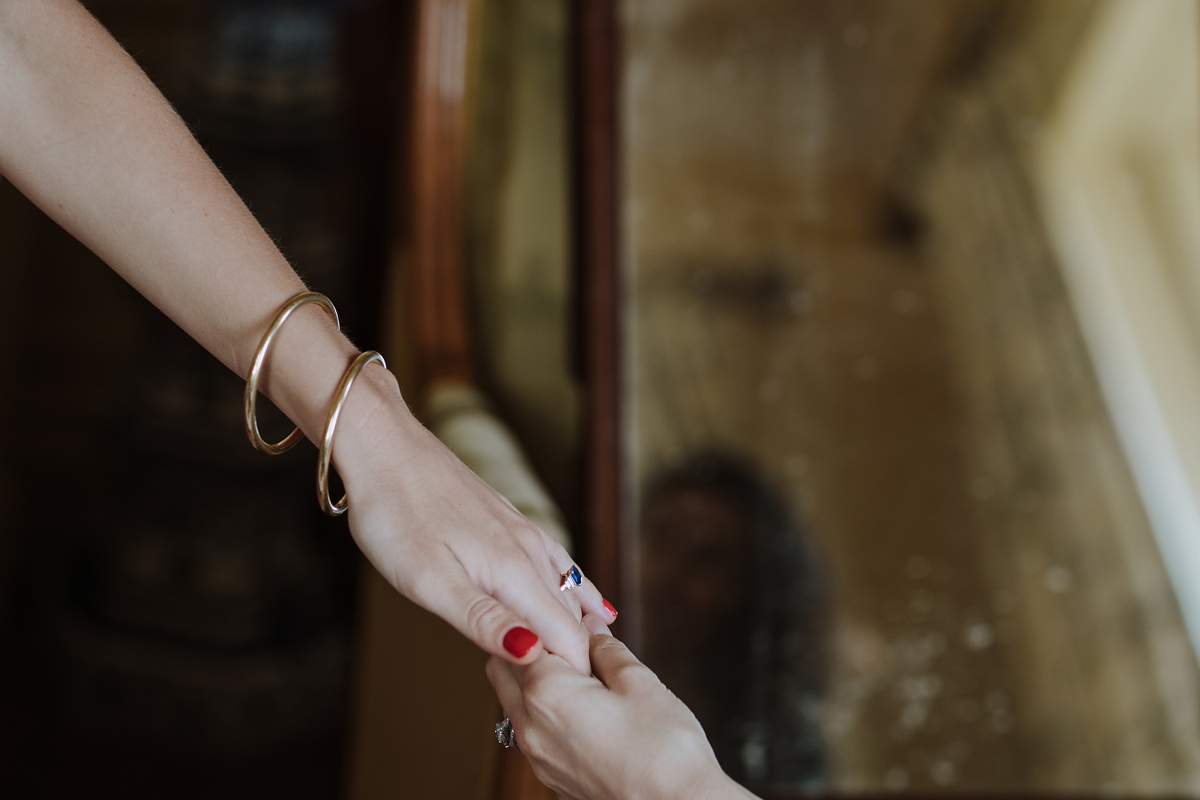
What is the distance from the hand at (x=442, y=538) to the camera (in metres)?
0.39

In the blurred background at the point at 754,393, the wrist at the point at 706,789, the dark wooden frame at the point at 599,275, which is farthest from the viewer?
the blurred background at the point at 754,393

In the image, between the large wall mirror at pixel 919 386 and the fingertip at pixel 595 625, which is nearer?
the fingertip at pixel 595 625

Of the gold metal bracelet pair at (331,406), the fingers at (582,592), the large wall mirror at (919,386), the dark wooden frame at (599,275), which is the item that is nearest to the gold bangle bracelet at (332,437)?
the gold metal bracelet pair at (331,406)

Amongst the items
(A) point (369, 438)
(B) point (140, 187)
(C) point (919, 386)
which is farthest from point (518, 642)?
(C) point (919, 386)

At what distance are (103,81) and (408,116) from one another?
51cm

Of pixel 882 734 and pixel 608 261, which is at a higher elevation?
pixel 608 261

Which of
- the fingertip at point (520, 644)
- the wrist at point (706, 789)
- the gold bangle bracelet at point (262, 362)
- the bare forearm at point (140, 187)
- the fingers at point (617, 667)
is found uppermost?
the bare forearm at point (140, 187)

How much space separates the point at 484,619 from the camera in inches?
15.1

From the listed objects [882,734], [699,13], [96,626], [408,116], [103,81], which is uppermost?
[699,13]

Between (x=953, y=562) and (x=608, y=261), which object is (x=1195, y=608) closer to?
(x=953, y=562)

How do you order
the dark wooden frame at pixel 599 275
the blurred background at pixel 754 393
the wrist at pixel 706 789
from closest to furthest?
1. the wrist at pixel 706 789
2. the dark wooden frame at pixel 599 275
3. the blurred background at pixel 754 393

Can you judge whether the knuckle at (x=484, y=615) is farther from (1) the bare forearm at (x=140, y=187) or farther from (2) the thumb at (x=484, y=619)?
(1) the bare forearm at (x=140, y=187)

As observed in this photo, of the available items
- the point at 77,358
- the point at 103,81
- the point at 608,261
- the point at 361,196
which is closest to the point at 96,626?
the point at 77,358

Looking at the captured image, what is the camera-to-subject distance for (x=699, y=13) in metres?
1.49
